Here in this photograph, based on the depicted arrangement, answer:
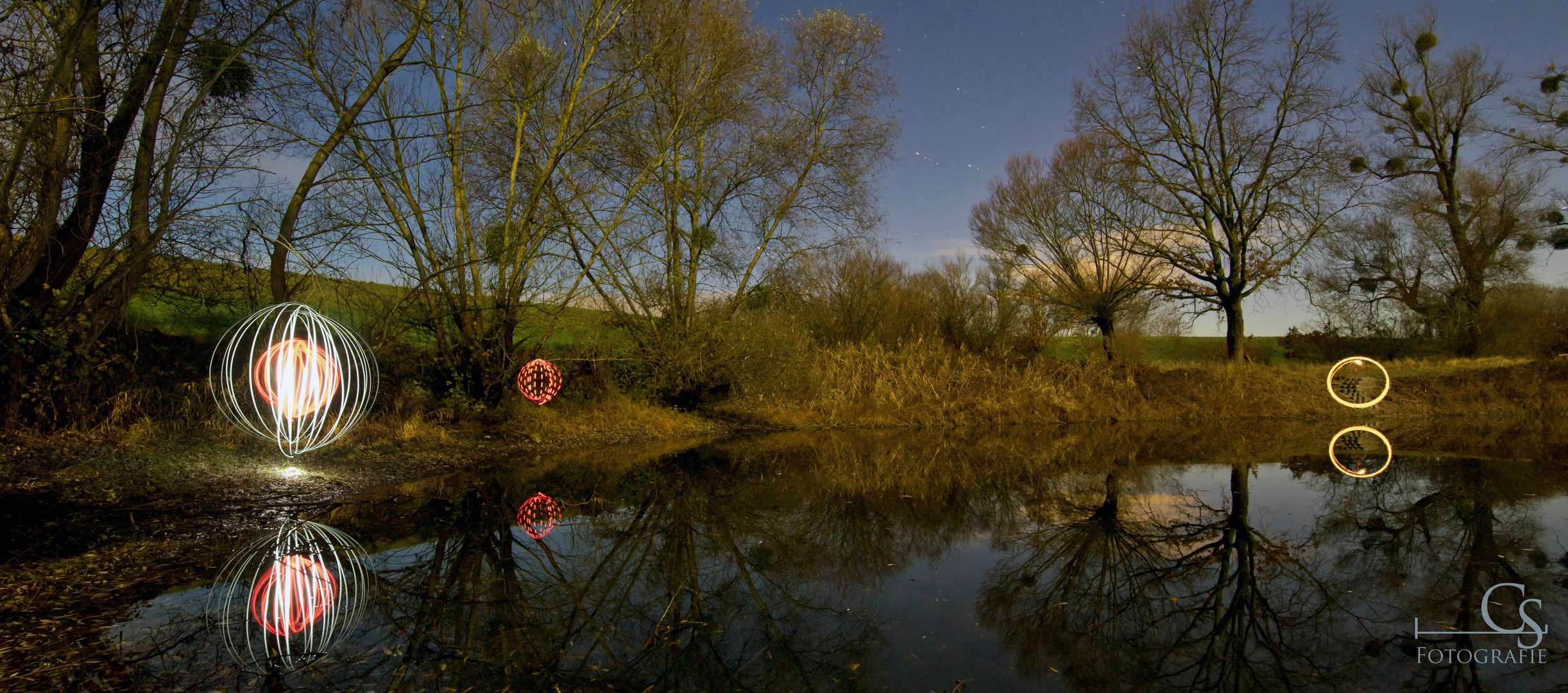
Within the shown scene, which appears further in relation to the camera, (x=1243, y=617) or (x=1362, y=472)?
(x=1362, y=472)

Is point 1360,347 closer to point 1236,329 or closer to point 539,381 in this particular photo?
point 1236,329

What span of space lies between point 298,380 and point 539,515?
3.24 meters

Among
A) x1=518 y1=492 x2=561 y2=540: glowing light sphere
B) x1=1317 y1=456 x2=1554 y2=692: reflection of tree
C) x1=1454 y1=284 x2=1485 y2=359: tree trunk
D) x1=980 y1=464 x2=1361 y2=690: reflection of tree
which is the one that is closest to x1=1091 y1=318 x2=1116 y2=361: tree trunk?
x1=1454 y1=284 x2=1485 y2=359: tree trunk

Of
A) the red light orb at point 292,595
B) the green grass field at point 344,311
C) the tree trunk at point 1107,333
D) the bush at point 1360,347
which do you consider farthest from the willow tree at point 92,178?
the bush at point 1360,347

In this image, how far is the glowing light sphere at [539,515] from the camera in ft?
21.5

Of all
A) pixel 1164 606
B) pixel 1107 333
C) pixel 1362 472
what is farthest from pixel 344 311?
pixel 1107 333

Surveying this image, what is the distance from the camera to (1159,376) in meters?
20.2

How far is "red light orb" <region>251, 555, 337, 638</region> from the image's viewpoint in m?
4.22

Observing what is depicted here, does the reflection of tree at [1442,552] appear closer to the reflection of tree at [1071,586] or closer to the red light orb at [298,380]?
the reflection of tree at [1071,586]

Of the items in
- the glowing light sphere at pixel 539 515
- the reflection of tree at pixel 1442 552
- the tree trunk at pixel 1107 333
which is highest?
the tree trunk at pixel 1107 333

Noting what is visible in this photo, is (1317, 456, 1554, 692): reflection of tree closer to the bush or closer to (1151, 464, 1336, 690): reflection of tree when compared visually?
(1151, 464, 1336, 690): reflection of tree

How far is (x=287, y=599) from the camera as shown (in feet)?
14.9

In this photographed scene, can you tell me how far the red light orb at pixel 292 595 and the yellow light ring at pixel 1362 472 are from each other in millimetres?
11449

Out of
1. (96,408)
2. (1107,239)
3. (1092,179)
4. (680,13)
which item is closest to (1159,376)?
(1107,239)
